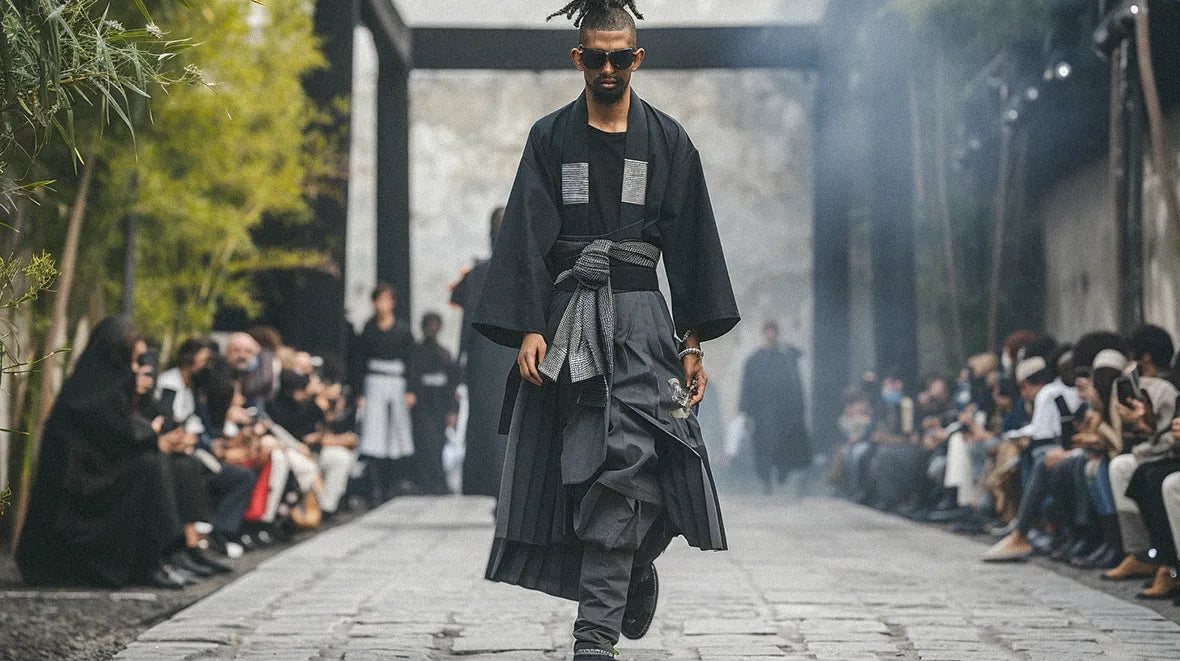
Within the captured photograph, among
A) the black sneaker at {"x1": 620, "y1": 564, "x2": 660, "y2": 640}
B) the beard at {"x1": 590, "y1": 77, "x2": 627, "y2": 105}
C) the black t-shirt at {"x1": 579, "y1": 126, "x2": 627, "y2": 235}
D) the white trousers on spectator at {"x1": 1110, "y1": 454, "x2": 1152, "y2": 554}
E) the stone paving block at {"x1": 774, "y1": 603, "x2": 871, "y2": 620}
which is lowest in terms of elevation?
the stone paving block at {"x1": 774, "y1": 603, "x2": 871, "y2": 620}

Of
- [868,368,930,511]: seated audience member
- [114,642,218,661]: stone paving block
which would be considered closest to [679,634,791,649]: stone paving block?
[114,642,218,661]: stone paving block

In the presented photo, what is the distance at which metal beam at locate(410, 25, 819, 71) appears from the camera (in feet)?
53.0

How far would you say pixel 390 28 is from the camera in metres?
Answer: 15.4

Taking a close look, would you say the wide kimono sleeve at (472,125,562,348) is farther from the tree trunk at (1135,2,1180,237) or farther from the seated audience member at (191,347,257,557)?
the tree trunk at (1135,2,1180,237)

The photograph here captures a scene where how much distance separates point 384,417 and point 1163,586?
8.07 m

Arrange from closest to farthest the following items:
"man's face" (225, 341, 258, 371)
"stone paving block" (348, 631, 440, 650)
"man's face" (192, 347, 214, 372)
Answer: "stone paving block" (348, 631, 440, 650), "man's face" (192, 347, 214, 372), "man's face" (225, 341, 258, 371)

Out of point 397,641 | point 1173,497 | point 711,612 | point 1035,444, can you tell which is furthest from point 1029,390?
point 397,641

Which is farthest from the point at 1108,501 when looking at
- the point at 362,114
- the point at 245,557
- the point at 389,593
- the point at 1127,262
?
the point at 362,114

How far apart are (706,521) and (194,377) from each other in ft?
15.3

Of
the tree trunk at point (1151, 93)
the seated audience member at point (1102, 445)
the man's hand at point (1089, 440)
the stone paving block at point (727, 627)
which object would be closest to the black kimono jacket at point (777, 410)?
the tree trunk at point (1151, 93)

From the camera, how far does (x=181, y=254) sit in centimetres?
1205

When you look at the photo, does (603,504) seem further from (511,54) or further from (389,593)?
(511,54)

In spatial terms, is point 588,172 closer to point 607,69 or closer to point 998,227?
point 607,69

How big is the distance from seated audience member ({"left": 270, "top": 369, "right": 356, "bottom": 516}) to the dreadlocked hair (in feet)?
20.0
